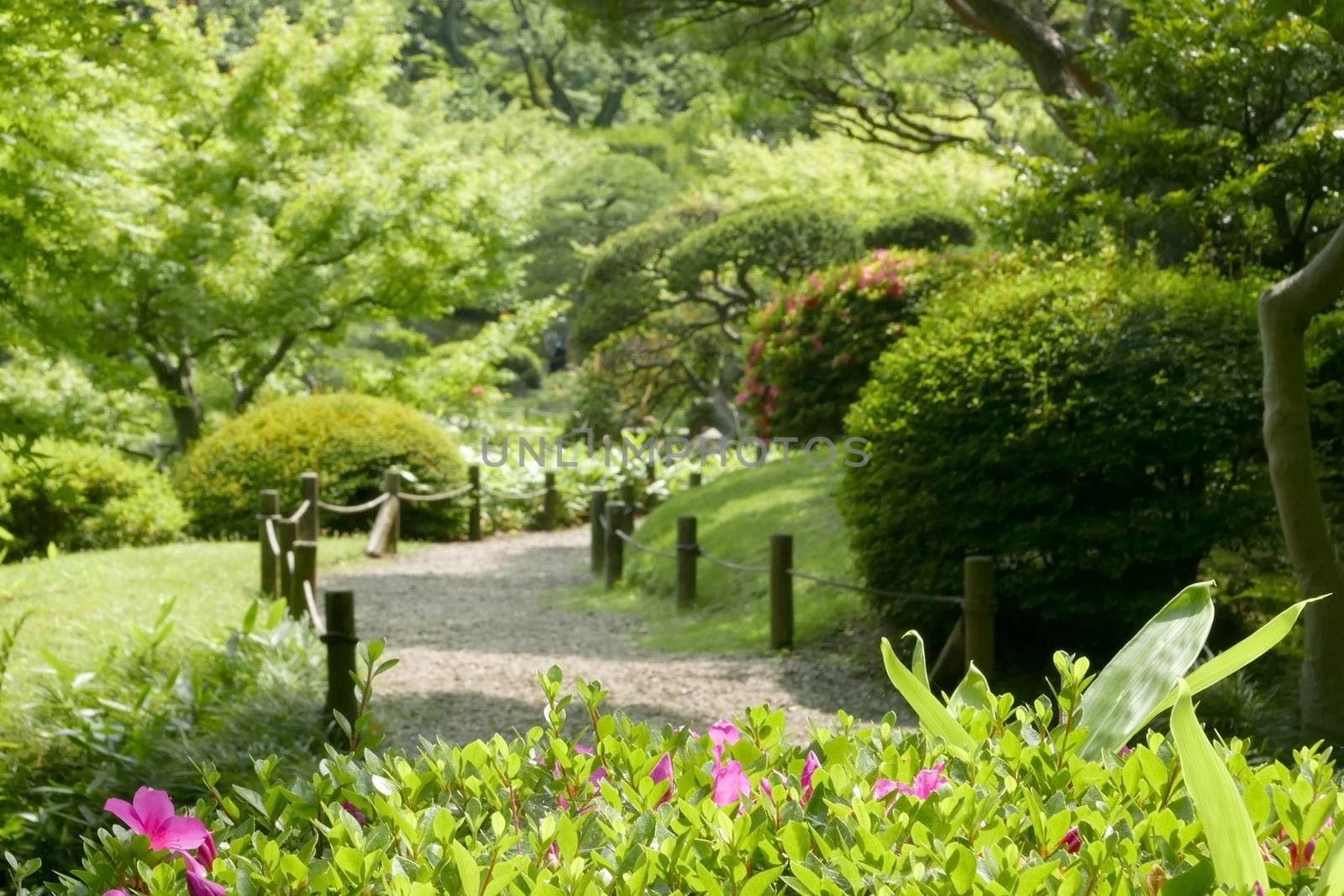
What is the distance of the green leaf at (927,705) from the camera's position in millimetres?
1987

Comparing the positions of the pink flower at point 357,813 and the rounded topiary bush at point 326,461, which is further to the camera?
the rounded topiary bush at point 326,461

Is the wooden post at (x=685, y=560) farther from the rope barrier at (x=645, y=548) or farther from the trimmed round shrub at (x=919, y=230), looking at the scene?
the trimmed round shrub at (x=919, y=230)

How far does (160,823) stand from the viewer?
1678 millimetres

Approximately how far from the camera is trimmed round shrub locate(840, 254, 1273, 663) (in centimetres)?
604

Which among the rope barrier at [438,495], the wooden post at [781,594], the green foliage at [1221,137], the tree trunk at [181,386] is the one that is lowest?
the wooden post at [781,594]

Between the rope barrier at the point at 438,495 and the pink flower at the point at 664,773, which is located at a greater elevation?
the rope barrier at the point at 438,495

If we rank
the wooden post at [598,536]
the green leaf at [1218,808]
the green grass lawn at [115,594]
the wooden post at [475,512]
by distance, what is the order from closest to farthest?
1. the green leaf at [1218,808]
2. the green grass lawn at [115,594]
3. the wooden post at [598,536]
4. the wooden post at [475,512]

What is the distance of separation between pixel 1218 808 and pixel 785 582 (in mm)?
6157

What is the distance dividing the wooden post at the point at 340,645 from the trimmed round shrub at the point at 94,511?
811cm

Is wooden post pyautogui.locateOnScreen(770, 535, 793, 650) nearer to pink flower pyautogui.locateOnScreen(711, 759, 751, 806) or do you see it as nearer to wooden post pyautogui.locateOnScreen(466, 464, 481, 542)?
pink flower pyautogui.locateOnScreen(711, 759, 751, 806)

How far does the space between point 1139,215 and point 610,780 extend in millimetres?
6355

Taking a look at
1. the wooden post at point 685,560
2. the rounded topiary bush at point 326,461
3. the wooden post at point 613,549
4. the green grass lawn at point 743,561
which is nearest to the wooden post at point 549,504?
the rounded topiary bush at point 326,461

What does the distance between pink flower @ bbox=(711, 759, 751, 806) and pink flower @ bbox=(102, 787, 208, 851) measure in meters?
0.65

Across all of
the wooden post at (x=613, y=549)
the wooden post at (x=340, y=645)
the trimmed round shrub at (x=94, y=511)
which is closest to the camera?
the wooden post at (x=340, y=645)
